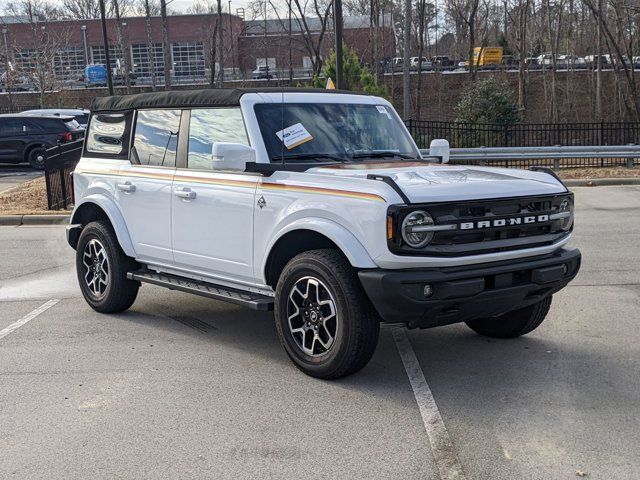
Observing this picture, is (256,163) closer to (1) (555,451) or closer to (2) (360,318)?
(2) (360,318)

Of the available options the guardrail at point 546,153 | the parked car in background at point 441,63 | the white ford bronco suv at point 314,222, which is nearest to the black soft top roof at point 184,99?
the white ford bronco suv at point 314,222

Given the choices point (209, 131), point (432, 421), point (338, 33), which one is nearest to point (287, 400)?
point (432, 421)

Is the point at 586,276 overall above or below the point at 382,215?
below

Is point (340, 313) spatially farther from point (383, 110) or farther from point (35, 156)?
point (35, 156)

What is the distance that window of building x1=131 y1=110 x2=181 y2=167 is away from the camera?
6520 mm

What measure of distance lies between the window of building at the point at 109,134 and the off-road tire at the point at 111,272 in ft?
2.33

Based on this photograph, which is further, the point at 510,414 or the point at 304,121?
the point at 304,121

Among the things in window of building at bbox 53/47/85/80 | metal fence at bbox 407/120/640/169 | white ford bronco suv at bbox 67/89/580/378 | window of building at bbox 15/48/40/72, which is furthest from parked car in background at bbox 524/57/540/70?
white ford bronco suv at bbox 67/89/580/378

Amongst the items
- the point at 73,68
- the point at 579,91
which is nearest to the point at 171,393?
the point at 579,91

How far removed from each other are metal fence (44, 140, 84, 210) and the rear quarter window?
8.07m

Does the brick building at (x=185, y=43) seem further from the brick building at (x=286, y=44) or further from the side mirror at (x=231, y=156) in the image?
the side mirror at (x=231, y=156)

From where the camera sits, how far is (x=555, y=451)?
4.09 meters

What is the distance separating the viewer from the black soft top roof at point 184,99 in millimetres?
6070

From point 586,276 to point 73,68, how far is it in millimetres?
72134
